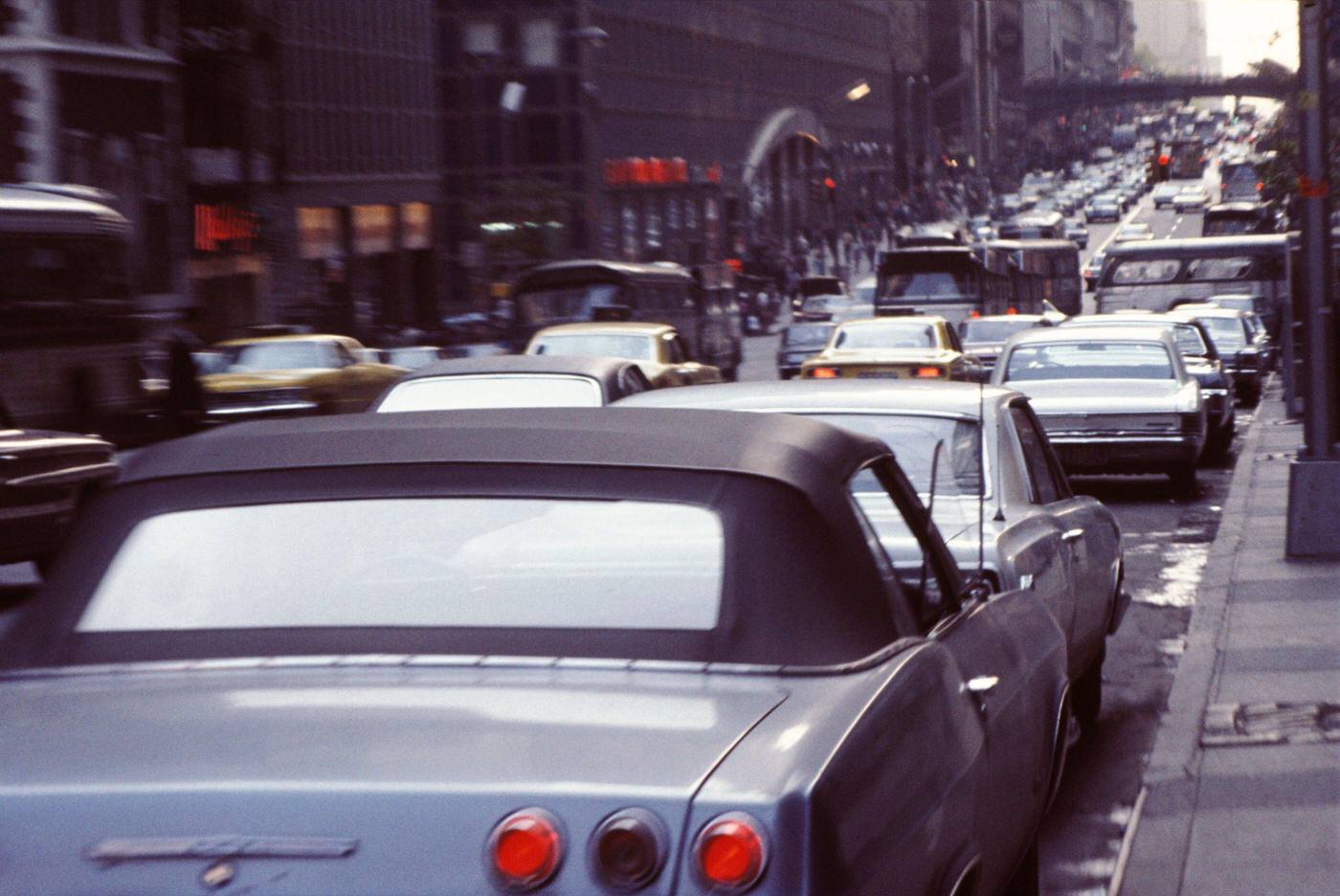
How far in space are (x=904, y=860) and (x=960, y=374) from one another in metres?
19.4

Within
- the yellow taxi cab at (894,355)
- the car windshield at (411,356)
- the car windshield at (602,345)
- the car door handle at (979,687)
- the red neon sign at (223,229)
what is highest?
the red neon sign at (223,229)

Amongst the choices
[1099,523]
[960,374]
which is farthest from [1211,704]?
[960,374]

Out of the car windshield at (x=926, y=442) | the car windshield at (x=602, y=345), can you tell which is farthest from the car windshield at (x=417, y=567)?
the car windshield at (x=602, y=345)

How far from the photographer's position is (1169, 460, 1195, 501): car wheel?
18562 mm

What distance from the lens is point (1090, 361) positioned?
19.6 meters

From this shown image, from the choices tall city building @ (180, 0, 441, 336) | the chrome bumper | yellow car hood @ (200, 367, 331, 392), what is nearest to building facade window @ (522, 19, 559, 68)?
tall city building @ (180, 0, 441, 336)

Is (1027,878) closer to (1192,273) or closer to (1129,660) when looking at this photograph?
(1129,660)

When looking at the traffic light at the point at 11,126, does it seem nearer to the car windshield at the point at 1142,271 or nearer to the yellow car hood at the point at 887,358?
the car windshield at the point at 1142,271

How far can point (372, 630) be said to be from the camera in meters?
3.76

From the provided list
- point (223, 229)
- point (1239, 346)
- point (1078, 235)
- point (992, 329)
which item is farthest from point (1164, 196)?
point (1239, 346)

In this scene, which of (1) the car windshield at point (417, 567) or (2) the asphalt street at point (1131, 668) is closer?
(1) the car windshield at point (417, 567)

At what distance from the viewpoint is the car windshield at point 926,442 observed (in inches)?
322

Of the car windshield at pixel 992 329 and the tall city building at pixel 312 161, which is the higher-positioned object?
the tall city building at pixel 312 161

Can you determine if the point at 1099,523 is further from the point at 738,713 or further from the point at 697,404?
the point at 738,713
